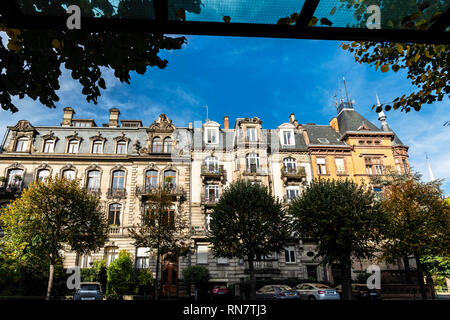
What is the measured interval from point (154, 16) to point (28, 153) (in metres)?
37.2

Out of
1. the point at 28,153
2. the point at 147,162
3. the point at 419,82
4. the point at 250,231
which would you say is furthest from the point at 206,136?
the point at 419,82

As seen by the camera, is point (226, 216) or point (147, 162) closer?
point (226, 216)

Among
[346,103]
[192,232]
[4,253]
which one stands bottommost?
[4,253]

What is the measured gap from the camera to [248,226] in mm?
25781

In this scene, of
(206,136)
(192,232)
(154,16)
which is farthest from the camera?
(206,136)

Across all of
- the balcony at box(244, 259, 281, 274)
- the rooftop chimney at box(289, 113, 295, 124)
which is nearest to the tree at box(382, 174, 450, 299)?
the balcony at box(244, 259, 281, 274)

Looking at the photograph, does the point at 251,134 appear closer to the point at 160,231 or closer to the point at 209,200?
the point at 209,200

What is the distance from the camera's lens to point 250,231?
25578mm

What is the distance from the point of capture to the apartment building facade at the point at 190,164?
30.9m

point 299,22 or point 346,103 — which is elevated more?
point 346,103

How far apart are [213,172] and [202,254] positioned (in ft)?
28.9

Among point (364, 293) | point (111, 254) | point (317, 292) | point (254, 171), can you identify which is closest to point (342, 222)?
point (317, 292)

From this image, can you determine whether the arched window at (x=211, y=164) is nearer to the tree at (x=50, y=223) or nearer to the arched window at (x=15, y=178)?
the tree at (x=50, y=223)
